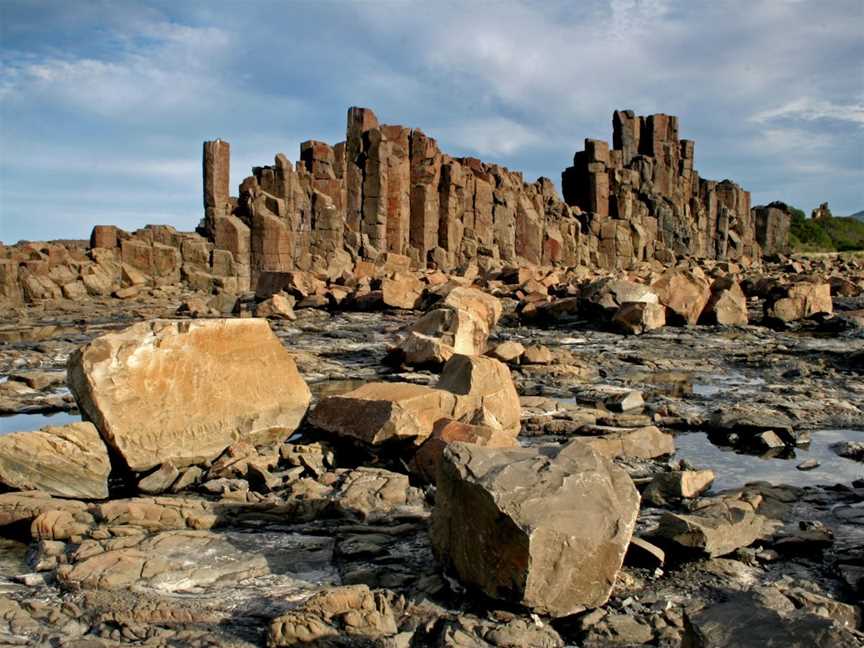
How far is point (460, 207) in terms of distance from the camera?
37.3m

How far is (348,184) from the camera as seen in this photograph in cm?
3183

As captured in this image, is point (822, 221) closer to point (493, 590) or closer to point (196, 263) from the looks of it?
point (196, 263)

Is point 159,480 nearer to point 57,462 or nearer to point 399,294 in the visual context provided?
point 57,462

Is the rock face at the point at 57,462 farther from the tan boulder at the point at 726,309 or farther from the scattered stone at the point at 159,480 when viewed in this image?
the tan boulder at the point at 726,309

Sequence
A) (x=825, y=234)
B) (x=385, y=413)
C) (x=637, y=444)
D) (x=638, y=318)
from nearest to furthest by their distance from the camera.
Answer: (x=385, y=413) < (x=637, y=444) < (x=638, y=318) < (x=825, y=234)

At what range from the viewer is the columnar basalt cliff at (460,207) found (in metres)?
27.0

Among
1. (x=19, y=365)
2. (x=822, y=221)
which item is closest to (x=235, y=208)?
(x=19, y=365)

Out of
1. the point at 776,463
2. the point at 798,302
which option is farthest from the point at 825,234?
the point at 776,463

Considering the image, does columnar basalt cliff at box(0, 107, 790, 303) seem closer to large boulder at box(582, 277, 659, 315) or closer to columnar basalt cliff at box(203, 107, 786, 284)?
columnar basalt cliff at box(203, 107, 786, 284)

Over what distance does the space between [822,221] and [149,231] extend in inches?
3092

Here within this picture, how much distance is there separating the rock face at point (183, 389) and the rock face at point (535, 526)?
9.14 feet

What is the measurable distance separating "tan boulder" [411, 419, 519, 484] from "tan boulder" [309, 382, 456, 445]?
0.69 ft

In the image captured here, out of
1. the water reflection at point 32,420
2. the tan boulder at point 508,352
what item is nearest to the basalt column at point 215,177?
the tan boulder at point 508,352

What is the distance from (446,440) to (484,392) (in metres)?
1.21
